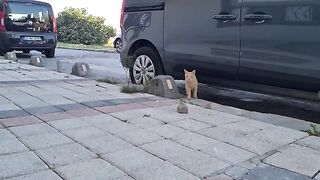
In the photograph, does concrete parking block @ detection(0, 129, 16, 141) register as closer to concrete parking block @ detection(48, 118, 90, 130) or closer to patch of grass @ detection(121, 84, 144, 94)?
concrete parking block @ detection(48, 118, 90, 130)

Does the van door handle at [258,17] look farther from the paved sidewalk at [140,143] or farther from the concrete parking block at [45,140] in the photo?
the concrete parking block at [45,140]

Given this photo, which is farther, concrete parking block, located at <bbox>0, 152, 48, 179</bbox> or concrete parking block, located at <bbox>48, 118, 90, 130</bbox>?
concrete parking block, located at <bbox>48, 118, 90, 130</bbox>

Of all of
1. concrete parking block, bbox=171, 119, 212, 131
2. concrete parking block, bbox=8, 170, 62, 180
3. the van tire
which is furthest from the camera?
the van tire

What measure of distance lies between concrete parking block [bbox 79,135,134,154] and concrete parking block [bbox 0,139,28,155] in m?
0.48

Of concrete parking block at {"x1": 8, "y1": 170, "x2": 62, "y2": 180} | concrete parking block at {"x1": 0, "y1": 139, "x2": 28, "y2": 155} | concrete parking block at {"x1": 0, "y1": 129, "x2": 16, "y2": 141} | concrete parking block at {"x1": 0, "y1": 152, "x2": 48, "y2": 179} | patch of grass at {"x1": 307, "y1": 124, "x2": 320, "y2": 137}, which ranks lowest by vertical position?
patch of grass at {"x1": 307, "y1": 124, "x2": 320, "y2": 137}

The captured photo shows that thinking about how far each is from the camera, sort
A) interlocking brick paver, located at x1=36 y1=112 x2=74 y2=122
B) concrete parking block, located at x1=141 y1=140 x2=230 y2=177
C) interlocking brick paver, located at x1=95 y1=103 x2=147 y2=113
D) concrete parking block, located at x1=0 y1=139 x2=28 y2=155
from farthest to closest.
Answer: interlocking brick paver, located at x1=95 y1=103 x2=147 y2=113
interlocking brick paver, located at x1=36 y1=112 x2=74 y2=122
concrete parking block, located at x1=0 y1=139 x2=28 y2=155
concrete parking block, located at x1=141 y1=140 x2=230 y2=177

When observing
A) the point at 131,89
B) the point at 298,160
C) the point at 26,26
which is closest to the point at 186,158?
the point at 298,160

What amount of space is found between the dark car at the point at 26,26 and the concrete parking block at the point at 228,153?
34.1ft

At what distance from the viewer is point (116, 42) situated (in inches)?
866

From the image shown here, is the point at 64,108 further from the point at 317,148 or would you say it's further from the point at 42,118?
the point at 317,148

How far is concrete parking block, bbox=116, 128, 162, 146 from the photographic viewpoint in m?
3.30

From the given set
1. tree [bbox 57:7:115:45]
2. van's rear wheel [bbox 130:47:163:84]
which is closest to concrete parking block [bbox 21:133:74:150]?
van's rear wheel [bbox 130:47:163:84]

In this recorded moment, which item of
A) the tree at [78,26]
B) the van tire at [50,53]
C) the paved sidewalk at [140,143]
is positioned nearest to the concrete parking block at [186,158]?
the paved sidewalk at [140,143]

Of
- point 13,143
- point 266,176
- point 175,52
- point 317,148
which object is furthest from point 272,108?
point 13,143
